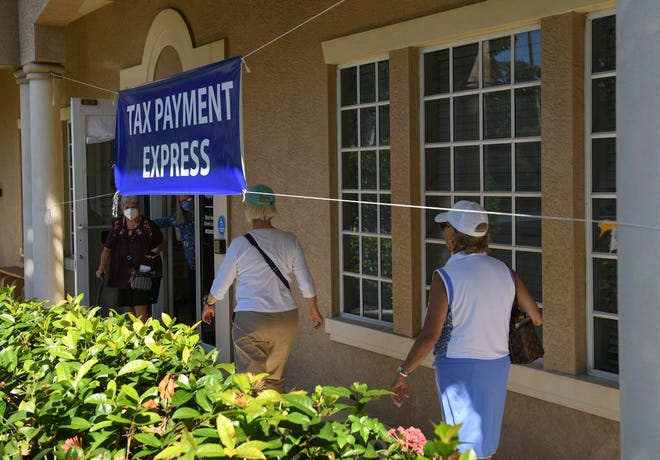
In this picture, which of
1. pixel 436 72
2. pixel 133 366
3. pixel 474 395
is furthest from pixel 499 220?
pixel 133 366

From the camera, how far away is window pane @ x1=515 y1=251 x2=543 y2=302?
18.7 ft

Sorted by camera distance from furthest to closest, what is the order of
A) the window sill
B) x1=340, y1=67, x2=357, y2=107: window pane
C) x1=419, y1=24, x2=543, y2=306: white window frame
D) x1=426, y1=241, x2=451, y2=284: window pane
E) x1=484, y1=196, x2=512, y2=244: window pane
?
1. x1=340, y1=67, x2=357, y2=107: window pane
2. x1=426, y1=241, x2=451, y2=284: window pane
3. x1=484, y1=196, x2=512, y2=244: window pane
4. x1=419, y1=24, x2=543, y2=306: white window frame
5. the window sill

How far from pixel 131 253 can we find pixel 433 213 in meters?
3.68

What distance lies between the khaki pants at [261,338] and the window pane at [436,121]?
154cm

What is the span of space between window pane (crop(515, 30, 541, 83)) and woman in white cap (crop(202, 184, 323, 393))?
1.76 meters

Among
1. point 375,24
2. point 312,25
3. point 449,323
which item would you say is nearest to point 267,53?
point 312,25

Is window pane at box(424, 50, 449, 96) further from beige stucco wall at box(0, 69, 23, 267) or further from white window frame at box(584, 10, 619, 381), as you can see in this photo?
beige stucco wall at box(0, 69, 23, 267)

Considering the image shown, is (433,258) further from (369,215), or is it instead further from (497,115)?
(497,115)

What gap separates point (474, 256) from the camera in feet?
14.7

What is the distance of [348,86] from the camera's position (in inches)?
287

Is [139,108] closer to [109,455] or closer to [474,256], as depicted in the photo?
[474,256]

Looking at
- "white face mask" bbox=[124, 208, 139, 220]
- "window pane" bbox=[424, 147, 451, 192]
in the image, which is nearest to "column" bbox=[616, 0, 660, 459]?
"window pane" bbox=[424, 147, 451, 192]

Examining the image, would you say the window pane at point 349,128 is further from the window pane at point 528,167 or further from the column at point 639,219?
the column at point 639,219

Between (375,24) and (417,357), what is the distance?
3075 mm
